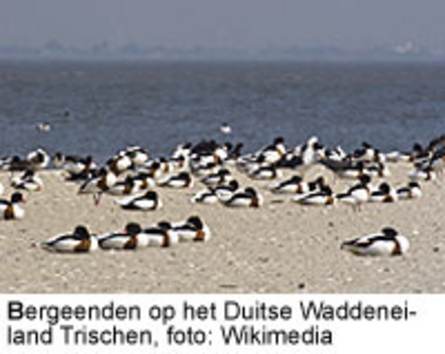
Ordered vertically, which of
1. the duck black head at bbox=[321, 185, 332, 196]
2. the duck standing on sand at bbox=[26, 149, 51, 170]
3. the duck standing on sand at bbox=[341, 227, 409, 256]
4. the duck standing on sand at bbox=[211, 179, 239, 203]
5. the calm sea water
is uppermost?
the duck standing on sand at bbox=[341, 227, 409, 256]

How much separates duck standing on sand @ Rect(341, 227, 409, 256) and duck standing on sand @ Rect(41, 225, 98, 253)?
316 cm

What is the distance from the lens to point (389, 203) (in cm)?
2088

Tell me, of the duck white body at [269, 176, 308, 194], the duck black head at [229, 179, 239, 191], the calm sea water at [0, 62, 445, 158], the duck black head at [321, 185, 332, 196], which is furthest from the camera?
the calm sea water at [0, 62, 445, 158]

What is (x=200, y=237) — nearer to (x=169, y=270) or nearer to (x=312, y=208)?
(x=169, y=270)

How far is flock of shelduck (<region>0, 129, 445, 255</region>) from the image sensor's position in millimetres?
15938

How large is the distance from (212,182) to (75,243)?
738cm

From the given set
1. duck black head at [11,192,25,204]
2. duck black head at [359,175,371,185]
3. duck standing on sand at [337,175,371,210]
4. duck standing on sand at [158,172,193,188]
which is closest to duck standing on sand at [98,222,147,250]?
duck black head at [11,192,25,204]

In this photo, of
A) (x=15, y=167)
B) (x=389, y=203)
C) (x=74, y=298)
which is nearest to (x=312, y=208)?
(x=389, y=203)

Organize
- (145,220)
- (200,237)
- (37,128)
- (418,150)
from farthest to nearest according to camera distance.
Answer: (37,128), (418,150), (145,220), (200,237)

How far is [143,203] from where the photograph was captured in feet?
64.4

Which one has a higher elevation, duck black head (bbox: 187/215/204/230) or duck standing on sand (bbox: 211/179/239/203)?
duck black head (bbox: 187/215/204/230)

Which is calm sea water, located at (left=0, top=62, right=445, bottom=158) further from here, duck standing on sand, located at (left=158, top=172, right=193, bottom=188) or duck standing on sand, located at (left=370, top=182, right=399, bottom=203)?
duck standing on sand, located at (left=370, top=182, right=399, bottom=203)

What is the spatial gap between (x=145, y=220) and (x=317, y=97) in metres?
62.8

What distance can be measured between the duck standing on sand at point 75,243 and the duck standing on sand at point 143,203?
3759 millimetres
